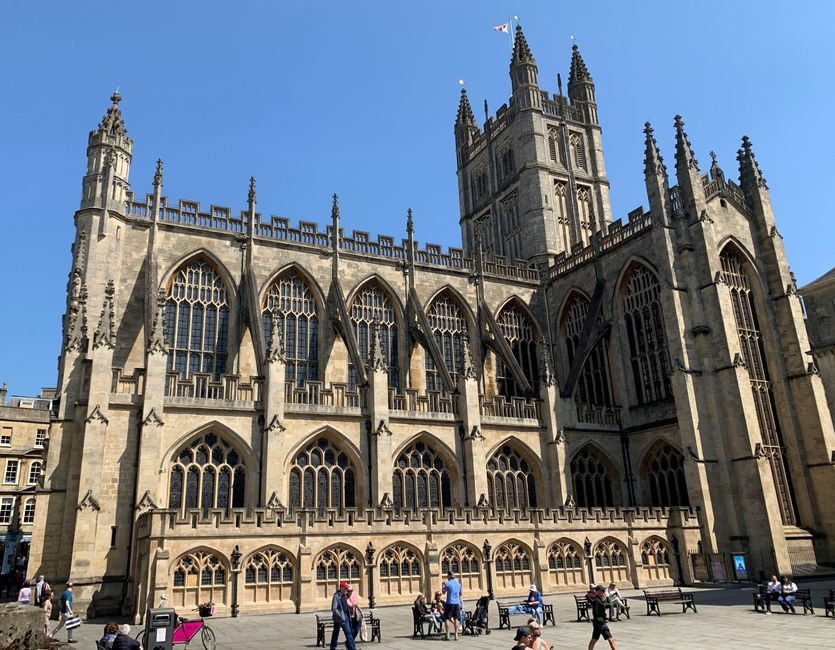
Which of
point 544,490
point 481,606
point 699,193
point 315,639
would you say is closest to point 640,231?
point 699,193

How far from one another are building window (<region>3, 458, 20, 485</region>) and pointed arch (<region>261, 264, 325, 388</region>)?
29649 mm

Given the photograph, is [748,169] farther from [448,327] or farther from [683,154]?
[448,327]

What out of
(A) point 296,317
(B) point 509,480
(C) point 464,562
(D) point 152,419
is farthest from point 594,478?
(D) point 152,419

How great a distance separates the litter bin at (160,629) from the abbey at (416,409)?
23.5 feet

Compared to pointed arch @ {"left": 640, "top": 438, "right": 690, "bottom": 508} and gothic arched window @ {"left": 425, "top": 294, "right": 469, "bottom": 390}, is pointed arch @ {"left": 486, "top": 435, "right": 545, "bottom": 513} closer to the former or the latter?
pointed arch @ {"left": 640, "top": 438, "right": 690, "bottom": 508}

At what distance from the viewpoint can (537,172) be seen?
44.8 m

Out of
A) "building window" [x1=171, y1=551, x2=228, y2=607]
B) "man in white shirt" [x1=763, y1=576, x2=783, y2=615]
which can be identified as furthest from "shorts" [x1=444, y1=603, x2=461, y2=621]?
"man in white shirt" [x1=763, y1=576, x2=783, y2=615]

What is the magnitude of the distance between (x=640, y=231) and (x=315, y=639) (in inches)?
1008

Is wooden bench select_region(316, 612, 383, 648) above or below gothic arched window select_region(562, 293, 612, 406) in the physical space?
below


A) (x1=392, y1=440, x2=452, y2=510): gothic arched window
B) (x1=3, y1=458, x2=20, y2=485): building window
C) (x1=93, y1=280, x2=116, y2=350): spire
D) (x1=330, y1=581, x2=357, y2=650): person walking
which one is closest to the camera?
(x1=330, y1=581, x2=357, y2=650): person walking

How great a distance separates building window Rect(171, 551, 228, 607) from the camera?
759 inches

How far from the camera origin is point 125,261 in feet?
95.4

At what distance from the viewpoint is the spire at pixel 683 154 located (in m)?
32.3

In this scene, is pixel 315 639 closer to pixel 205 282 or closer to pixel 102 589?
pixel 102 589
